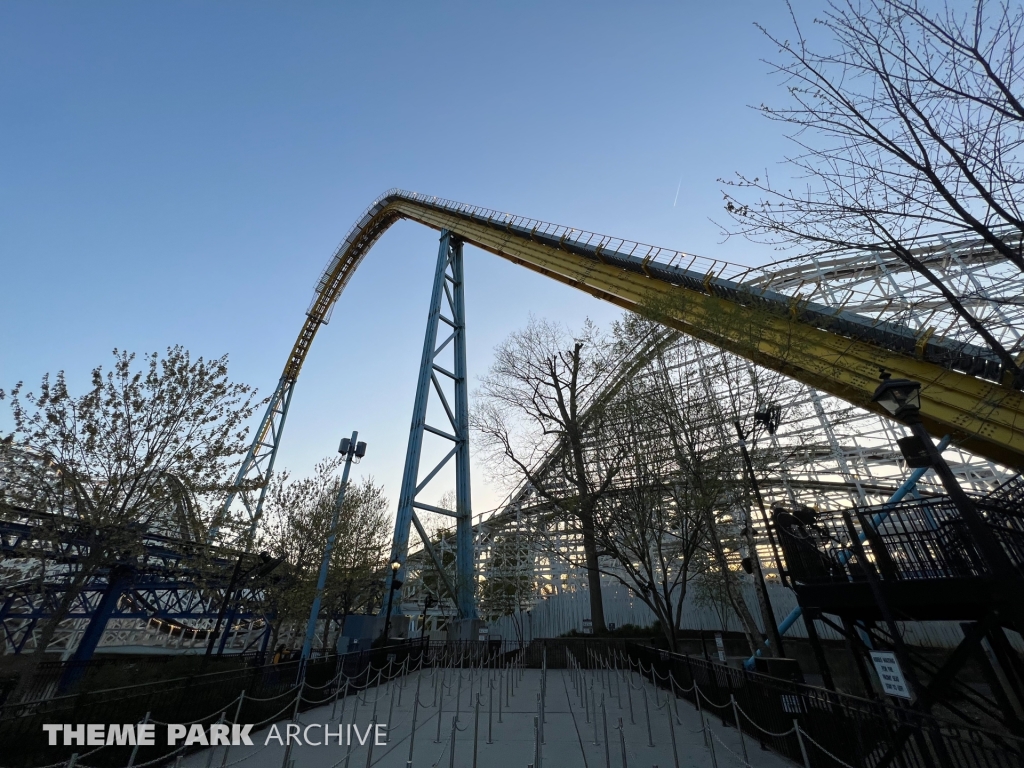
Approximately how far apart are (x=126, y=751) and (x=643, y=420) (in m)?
10.9

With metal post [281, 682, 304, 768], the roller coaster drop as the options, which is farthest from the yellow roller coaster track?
metal post [281, 682, 304, 768]

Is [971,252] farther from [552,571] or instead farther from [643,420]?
[552,571]

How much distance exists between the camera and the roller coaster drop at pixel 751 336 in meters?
9.19

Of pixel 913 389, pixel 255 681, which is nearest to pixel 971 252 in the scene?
pixel 913 389

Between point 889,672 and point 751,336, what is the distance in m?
7.31

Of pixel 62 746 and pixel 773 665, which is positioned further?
pixel 773 665

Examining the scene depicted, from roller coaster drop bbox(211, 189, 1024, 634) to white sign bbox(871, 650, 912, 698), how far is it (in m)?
3.67

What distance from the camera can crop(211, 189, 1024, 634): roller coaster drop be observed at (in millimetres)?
9188

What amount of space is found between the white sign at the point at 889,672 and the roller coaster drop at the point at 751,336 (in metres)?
3.67

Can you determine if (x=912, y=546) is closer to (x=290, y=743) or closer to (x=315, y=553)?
(x=290, y=743)

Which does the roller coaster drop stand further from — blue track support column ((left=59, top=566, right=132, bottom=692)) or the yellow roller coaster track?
blue track support column ((left=59, top=566, right=132, bottom=692))

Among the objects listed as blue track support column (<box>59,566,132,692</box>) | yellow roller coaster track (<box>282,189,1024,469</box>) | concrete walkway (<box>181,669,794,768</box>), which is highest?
yellow roller coaster track (<box>282,189,1024,469</box>)

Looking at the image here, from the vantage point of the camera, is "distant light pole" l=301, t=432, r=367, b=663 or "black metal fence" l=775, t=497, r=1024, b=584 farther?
"distant light pole" l=301, t=432, r=367, b=663

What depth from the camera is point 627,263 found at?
16672mm
